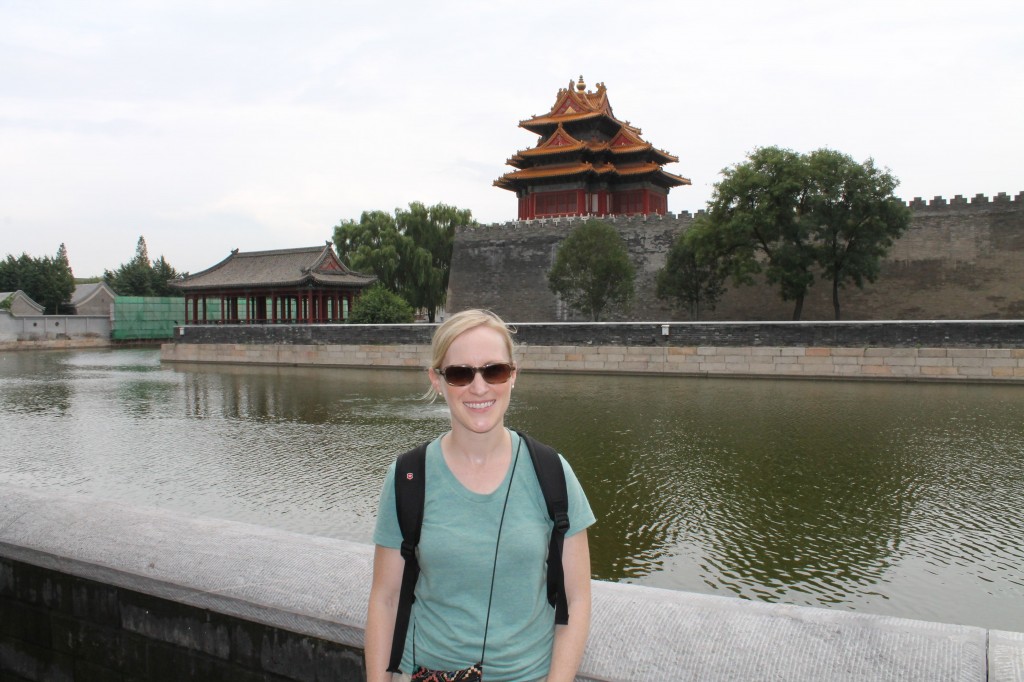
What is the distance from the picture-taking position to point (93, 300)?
49.9 meters

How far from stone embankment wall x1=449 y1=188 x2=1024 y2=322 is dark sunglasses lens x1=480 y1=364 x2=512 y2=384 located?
89.8 feet

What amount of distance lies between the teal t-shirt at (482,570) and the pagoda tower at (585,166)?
105 ft

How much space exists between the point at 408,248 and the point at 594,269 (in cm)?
1345

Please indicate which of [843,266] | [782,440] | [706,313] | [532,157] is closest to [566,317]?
[706,313]

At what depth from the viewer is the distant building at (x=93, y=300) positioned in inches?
1928

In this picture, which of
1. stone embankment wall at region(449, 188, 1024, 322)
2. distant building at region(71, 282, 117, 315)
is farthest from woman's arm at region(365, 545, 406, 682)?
distant building at region(71, 282, 117, 315)

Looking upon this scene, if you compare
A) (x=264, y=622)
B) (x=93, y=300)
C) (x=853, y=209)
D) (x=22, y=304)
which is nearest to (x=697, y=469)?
(x=264, y=622)

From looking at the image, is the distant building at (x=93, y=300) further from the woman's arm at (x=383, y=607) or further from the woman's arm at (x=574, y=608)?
the woman's arm at (x=574, y=608)

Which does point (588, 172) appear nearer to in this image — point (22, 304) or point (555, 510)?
point (555, 510)

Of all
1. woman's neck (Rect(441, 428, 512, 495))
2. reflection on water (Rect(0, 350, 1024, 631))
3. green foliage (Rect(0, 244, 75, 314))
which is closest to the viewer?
woman's neck (Rect(441, 428, 512, 495))

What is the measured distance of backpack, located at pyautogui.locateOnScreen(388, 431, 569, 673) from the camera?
176cm

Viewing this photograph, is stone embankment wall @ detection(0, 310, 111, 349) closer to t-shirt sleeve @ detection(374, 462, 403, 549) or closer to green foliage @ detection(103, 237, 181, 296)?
green foliage @ detection(103, 237, 181, 296)

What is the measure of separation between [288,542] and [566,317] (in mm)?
28105

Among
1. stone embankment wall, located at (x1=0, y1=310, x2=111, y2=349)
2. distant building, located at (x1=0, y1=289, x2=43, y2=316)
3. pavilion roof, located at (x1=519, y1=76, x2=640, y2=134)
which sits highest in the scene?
pavilion roof, located at (x1=519, y1=76, x2=640, y2=134)
